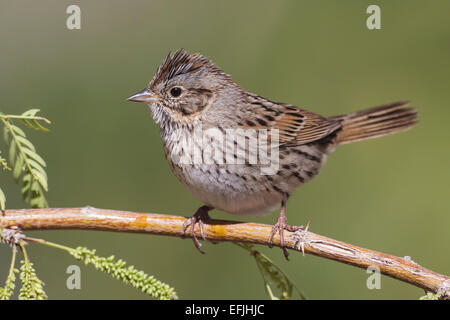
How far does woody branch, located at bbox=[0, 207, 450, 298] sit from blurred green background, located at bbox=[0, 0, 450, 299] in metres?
1.31

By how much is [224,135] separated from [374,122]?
54.9 inches

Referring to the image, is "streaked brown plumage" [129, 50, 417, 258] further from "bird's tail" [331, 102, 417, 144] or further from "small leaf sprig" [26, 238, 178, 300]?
"small leaf sprig" [26, 238, 178, 300]

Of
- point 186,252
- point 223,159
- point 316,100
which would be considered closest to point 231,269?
point 186,252

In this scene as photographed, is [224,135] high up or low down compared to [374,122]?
down

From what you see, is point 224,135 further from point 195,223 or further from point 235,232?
point 235,232

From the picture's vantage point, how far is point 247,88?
450cm

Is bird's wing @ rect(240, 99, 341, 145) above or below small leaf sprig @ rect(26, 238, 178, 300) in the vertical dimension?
above

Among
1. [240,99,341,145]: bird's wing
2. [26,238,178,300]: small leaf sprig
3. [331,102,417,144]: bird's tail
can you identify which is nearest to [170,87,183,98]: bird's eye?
[240,99,341,145]: bird's wing

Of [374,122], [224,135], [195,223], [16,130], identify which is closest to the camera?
[16,130]

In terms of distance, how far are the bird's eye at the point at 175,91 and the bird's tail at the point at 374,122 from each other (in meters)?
1.29

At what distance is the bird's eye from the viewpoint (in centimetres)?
333

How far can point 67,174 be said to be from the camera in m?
4.27

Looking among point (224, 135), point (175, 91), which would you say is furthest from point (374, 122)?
point (175, 91)

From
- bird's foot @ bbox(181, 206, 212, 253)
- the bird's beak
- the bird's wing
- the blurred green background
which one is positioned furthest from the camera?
the blurred green background
